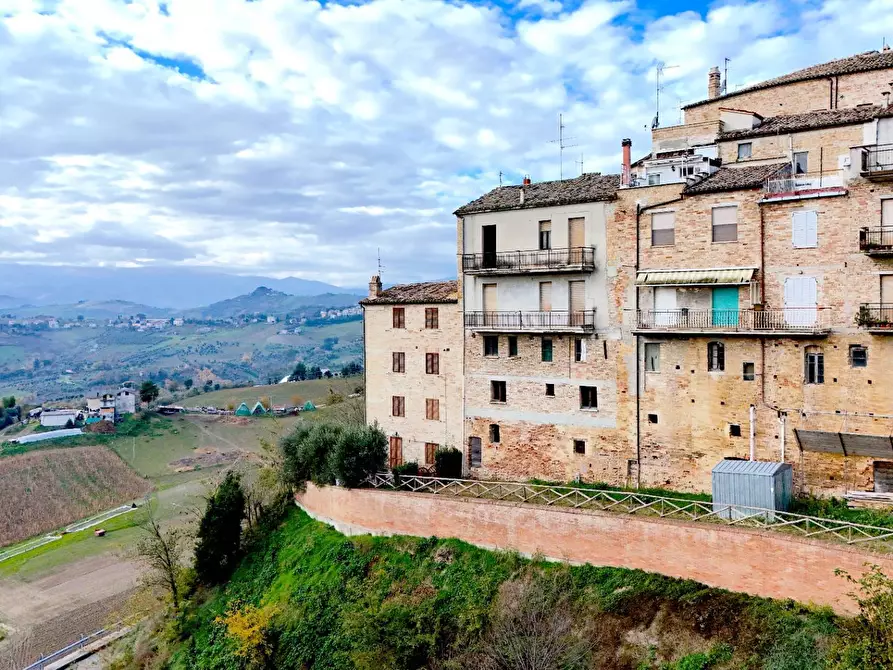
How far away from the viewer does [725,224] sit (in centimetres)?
3005

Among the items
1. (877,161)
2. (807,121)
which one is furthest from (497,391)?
(807,121)

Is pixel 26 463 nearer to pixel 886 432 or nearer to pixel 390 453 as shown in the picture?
pixel 390 453

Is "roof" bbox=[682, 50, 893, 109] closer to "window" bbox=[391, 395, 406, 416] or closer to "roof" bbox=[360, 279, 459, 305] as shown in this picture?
"roof" bbox=[360, 279, 459, 305]

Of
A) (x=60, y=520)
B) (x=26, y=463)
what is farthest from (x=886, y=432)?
(x=26, y=463)

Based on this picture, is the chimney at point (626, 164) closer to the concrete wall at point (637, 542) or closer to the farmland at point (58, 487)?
the concrete wall at point (637, 542)

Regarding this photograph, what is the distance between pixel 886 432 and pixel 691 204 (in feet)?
38.4

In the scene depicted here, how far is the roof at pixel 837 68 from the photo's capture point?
34438mm

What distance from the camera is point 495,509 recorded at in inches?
1185

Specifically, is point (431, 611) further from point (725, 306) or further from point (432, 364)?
point (725, 306)

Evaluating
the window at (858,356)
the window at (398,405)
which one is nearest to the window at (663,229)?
the window at (858,356)

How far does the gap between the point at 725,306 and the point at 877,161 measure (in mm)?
7617

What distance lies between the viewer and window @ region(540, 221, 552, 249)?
1354 inches

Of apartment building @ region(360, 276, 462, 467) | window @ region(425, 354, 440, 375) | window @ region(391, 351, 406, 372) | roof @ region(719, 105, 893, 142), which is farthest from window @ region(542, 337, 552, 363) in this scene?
roof @ region(719, 105, 893, 142)

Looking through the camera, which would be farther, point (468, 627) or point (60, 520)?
point (60, 520)
